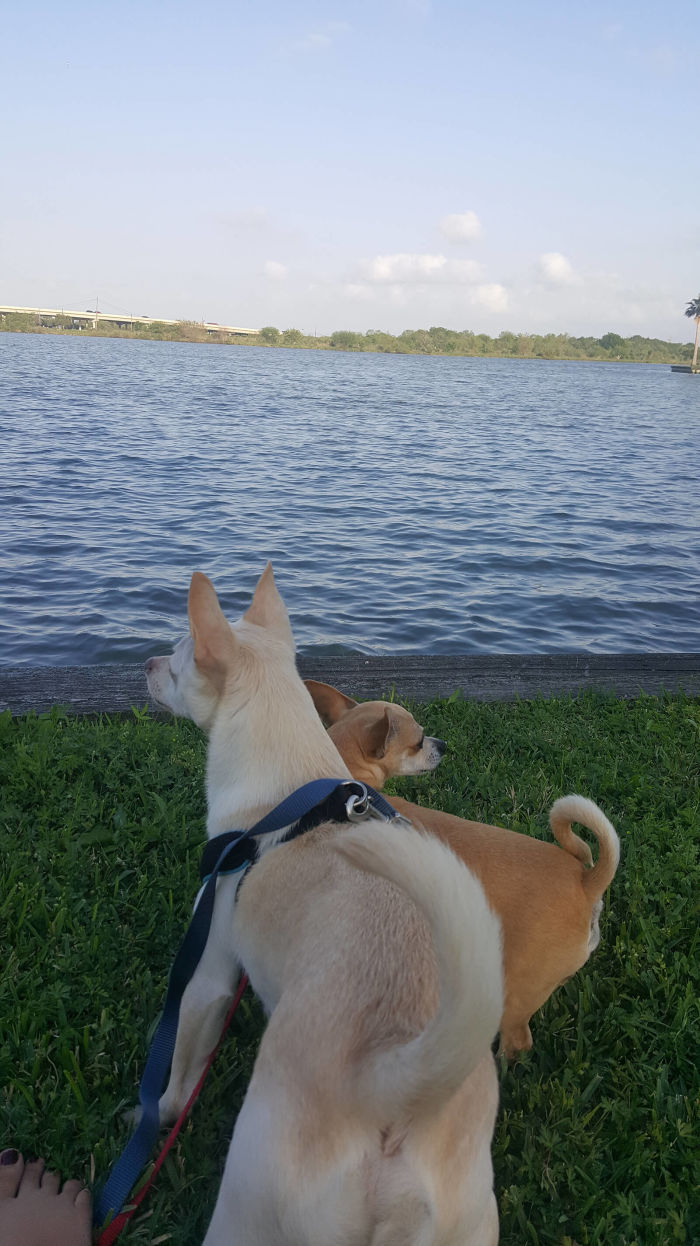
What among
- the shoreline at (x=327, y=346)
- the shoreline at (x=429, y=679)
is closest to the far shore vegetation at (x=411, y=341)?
the shoreline at (x=327, y=346)

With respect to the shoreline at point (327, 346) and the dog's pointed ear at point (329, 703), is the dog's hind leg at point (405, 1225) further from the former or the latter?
the shoreline at point (327, 346)

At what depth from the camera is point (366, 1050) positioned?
5.73 feet

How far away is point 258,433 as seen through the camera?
955 inches

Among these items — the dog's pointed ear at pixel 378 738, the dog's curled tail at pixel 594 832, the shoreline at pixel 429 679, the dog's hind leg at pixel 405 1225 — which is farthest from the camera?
the shoreline at pixel 429 679

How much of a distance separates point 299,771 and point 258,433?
22.6 m

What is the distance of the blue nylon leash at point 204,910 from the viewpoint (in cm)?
231

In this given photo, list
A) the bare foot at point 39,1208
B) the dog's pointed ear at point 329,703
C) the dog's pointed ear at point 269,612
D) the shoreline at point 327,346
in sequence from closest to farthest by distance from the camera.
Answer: the bare foot at point 39,1208
the dog's pointed ear at point 269,612
the dog's pointed ear at point 329,703
the shoreline at point 327,346

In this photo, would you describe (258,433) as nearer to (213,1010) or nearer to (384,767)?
(384,767)

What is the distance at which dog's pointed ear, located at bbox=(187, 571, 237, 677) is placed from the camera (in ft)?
8.45

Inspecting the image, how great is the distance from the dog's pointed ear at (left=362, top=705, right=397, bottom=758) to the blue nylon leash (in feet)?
4.61

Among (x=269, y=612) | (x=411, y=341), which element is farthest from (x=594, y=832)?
(x=411, y=341)

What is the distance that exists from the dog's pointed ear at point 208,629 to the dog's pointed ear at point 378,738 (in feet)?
4.67

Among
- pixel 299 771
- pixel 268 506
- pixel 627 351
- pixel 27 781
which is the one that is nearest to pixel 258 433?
pixel 268 506

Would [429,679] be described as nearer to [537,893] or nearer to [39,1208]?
[537,893]
